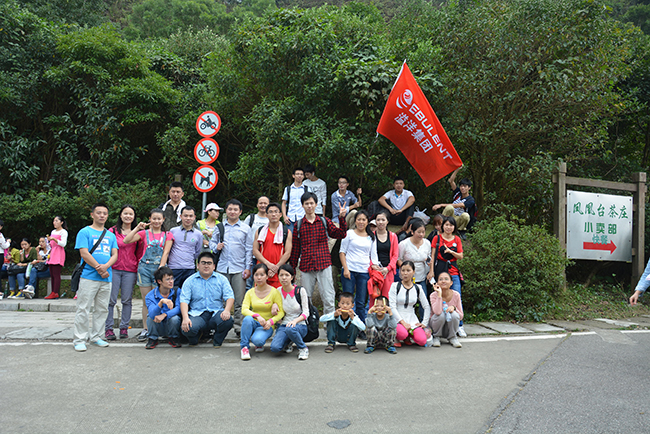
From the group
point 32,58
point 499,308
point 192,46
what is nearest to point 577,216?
point 499,308

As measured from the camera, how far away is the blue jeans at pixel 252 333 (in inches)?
204

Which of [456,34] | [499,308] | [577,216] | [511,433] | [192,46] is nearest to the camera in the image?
[511,433]

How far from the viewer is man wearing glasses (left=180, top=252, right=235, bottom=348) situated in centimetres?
546

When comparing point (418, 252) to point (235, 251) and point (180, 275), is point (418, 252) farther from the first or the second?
point (180, 275)

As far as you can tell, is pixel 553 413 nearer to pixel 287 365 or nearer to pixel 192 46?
pixel 287 365

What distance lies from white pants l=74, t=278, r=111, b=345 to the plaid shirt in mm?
2490

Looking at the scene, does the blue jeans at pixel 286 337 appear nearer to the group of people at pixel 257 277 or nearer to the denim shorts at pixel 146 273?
the group of people at pixel 257 277

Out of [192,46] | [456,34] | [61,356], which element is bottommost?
[61,356]

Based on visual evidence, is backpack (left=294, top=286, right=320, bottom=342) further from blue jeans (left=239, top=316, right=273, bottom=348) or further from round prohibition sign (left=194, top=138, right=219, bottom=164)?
round prohibition sign (left=194, top=138, right=219, bottom=164)

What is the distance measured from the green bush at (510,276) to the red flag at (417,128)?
1.57 metres

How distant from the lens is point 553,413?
3598mm

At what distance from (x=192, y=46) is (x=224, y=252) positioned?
1209 cm

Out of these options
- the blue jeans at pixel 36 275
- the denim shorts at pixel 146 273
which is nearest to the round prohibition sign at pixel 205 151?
the denim shorts at pixel 146 273

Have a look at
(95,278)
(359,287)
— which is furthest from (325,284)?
(95,278)
